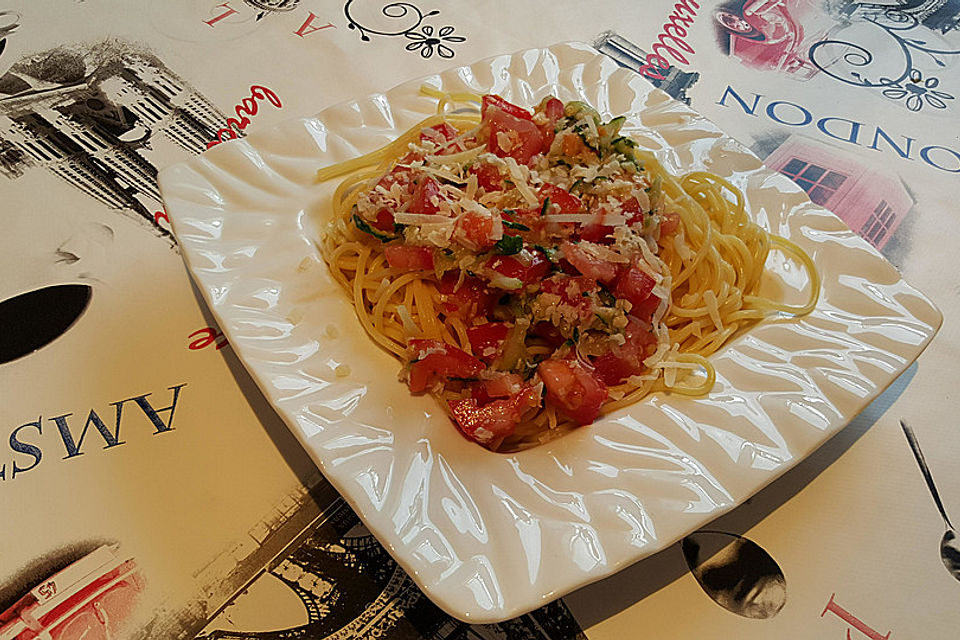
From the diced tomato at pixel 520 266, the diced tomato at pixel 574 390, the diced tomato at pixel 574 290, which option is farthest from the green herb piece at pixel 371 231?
the diced tomato at pixel 574 390

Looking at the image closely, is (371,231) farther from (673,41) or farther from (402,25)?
(673,41)

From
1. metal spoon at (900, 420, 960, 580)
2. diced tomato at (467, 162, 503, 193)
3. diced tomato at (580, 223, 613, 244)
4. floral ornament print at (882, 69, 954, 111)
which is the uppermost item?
diced tomato at (467, 162, 503, 193)

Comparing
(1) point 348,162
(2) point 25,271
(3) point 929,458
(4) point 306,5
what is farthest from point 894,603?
(4) point 306,5

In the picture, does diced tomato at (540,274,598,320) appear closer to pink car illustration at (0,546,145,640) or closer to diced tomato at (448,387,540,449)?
diced tomato at (448,387,540,449)

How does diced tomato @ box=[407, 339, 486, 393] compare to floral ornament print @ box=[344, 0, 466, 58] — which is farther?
floral ornament print @ box=[344, 0, 466, 58]

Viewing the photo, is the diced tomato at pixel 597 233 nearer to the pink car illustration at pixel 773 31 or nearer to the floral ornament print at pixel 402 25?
the floral ornament print at pixel 402 25

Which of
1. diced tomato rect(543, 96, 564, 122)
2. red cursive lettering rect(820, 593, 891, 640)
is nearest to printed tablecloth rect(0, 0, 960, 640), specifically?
red cursive lettering rect(820, 593, 891, 640)

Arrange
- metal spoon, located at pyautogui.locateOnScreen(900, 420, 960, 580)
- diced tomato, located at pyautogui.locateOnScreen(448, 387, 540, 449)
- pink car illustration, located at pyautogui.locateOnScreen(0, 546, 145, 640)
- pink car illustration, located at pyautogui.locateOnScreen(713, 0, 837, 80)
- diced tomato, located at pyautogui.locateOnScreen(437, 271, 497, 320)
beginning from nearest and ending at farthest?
pink car illustration, located at pyautogui.locateOnScreen(0, 546, 145, 640) → diced tomato, located at pyautogui.locateOnScreen(448, 387, 540, 449) → metal spoon, located at pyautogui.locateOnScreen(900, 420, 960, 580) → diced tomato, located at pyautogui.locateOnScreen(437, 271, 497, 320) → pink car illustration, located at pyautogui.locateOnScreen(713, 0, 837, 80)
